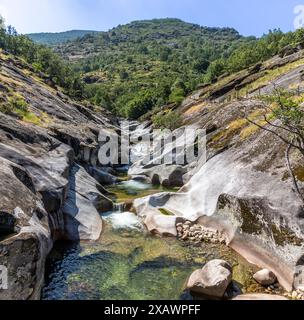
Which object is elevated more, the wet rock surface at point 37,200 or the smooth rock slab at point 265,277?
the wet rock surface at point 37,200

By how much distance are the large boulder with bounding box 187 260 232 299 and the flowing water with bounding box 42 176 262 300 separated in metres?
0.91

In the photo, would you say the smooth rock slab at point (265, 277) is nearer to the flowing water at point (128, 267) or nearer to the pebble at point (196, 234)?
the flowing water at point (128, 267)

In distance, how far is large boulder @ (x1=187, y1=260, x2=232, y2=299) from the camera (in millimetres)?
21406

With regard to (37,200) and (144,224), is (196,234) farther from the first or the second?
(37,200)

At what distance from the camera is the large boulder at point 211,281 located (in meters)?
21.4

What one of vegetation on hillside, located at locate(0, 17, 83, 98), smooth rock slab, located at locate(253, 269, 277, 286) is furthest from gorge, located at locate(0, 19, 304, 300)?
vegetation on hillside, located at locate(0, 17, 83, 98)

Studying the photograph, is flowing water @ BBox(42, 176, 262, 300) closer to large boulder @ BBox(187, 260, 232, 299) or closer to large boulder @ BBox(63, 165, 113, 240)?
large boulder @ BBox(187, 260, 232, 299)

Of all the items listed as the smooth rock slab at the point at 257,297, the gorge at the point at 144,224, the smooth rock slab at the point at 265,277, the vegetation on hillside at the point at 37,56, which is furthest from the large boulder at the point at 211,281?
the vegetation on hillside at the point at 37,56

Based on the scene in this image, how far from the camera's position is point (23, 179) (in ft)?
85.6

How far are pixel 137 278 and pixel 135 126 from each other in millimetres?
117646

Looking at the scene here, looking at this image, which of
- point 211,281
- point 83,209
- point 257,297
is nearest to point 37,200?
point 83,209

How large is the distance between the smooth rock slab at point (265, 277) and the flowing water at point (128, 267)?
778 millimetres

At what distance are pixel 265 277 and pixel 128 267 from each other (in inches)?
401
